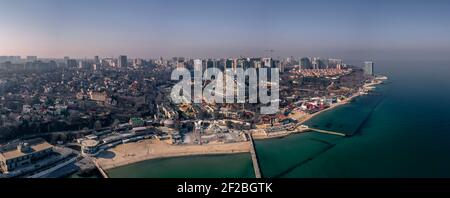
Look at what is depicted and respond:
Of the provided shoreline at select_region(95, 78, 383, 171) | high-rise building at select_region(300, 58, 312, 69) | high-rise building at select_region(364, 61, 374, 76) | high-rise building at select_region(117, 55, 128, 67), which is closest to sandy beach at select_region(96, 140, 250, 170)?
shoreline at select_region(95, 78, 383, 171)

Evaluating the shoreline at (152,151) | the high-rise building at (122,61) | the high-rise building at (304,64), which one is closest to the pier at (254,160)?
the shoreline at (152,151)

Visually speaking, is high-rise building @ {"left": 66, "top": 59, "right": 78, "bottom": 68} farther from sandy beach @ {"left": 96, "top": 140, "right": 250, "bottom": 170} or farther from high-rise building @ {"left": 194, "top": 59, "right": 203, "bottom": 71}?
sandy beach @ {"left": 96, "top": 140, "right": 250, "bottom": 170}

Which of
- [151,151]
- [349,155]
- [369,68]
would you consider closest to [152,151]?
[151,151]

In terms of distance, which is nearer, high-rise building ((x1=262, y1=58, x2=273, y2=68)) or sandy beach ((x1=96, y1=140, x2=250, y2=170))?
sandy beach ((x1=96, y1=140, x2=250, y2=170))

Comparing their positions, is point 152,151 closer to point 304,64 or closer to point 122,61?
point 304,64

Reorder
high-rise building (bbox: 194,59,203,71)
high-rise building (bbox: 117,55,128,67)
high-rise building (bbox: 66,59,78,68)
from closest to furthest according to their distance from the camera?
high-rise building (bbox: 194,59,203,71), high-rise building (bbox: 66,59,78,68), high-rise building (bbox: 117,55,128,67)

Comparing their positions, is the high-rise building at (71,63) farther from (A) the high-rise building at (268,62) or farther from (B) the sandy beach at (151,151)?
(B) the sandy beach at (151,151)

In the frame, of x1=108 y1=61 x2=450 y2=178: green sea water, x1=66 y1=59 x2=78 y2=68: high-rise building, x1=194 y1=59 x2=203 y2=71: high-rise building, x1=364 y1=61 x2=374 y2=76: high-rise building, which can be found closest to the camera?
x1=108 y1=61 x2=450 y2=178: green sea water
